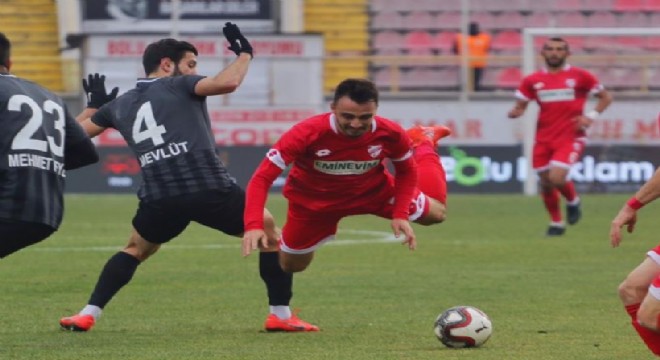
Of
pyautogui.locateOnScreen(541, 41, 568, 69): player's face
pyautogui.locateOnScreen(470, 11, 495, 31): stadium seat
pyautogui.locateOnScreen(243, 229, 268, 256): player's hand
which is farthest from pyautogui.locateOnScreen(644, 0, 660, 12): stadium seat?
pyautogui.locateOnScreen(243, 229, 268, 256): player's hand

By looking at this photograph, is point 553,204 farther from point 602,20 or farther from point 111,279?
point 602,20

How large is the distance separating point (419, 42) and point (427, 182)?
20.1m

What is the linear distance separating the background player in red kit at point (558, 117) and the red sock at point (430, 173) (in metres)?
7.03

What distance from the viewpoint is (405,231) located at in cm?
906

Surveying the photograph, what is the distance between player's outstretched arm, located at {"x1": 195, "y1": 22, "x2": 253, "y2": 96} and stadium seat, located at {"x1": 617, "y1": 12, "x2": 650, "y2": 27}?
22.8 metres

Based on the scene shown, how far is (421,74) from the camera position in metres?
29.2

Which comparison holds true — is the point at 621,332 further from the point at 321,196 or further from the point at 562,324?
the point at 321,196

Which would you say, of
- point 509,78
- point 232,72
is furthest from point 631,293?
point 509,78

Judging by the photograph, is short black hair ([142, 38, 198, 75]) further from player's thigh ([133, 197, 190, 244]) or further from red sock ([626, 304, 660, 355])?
red sock ([626, 304, 660, 355])

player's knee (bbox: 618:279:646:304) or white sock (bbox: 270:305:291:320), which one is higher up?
player's knee (bbox: 618:279:646:304)

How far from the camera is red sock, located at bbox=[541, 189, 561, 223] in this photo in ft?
60.3

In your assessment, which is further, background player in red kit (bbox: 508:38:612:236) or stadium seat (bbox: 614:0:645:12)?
stadium seat (bbox: 614:0:645:12)

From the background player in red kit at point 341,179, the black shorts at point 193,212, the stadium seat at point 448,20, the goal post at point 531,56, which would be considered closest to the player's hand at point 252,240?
the background player in red kit at point 341,179

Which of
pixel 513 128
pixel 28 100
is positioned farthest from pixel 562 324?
pixel 513 128
